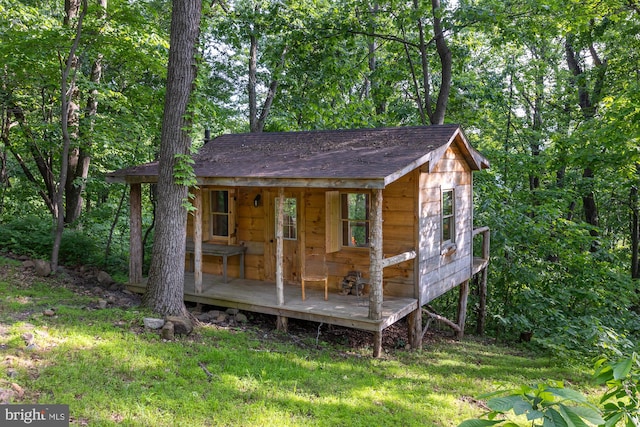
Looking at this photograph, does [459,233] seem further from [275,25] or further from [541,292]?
[275,25]

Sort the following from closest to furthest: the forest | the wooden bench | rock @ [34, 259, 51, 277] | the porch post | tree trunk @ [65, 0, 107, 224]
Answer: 1. the porch post
2. the wooden bench
3. rock @ [34, 259, 51, 277]
4. the forest
5. tree trunk @ [65, 0, 107, 224]

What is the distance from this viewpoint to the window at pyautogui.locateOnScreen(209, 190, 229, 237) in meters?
10.4

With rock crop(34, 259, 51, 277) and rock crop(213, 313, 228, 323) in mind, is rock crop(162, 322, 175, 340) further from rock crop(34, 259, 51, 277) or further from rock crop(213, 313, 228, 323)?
rock crop(34, 259, 51, 277)

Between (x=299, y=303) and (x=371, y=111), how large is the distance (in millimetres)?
10611

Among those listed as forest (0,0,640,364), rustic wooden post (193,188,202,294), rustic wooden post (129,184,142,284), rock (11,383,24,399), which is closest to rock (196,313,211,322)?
rustic wooden post (193,188,202,294)

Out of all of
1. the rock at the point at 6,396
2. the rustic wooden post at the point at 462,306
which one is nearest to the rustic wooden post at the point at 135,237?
the rock at the point at 6,396

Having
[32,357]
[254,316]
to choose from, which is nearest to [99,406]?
[32,357]

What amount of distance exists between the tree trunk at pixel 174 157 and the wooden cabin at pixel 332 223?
0.88 metres

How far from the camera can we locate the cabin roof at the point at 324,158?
7078mm

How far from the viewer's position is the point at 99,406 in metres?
4.47

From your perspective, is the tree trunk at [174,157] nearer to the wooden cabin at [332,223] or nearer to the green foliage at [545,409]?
the wooden cabin at [332,223]

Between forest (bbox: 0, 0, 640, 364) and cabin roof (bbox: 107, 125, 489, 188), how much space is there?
1076 millimetres

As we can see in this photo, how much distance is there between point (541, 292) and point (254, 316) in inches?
291

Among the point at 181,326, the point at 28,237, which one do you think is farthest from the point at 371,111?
the point at 181,326
